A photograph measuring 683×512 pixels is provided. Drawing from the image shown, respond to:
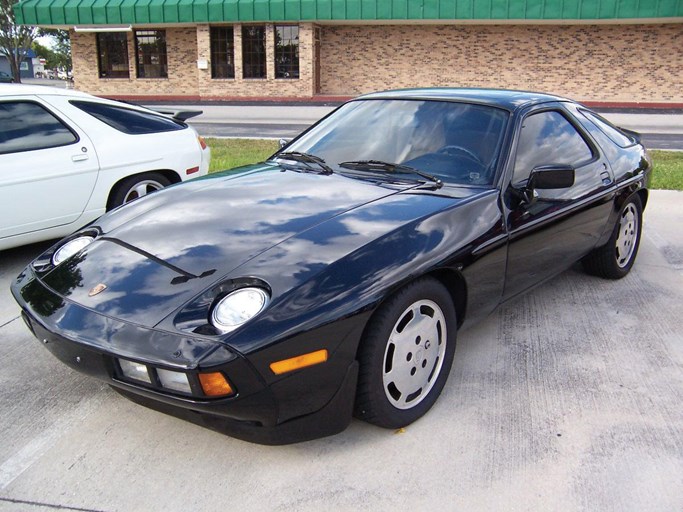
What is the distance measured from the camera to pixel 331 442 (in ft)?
9.20

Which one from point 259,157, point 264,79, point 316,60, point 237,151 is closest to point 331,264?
point 259,157

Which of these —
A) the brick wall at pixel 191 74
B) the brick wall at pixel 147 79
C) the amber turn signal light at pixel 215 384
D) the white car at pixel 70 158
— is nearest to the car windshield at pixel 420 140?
the amber turn signal light at pixel 215 384

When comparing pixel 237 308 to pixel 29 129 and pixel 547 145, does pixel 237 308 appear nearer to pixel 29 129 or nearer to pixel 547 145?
pixel 547 145

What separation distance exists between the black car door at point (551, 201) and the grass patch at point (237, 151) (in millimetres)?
5705

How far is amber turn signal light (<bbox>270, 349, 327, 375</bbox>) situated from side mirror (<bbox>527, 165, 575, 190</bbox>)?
1.66 m

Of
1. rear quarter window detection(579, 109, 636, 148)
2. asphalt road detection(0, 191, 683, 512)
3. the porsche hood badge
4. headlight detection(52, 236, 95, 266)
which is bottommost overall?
asphalt road detection(0, 191, 683, 512)

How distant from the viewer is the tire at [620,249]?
4.67m

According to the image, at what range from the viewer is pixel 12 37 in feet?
130

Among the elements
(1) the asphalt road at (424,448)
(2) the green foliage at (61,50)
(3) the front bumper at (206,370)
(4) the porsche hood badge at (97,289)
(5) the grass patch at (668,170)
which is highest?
(2) the green foliage at (61,50)

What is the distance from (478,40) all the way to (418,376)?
26437 millimetres

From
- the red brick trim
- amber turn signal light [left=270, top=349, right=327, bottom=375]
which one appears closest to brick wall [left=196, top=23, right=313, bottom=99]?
the red brick trim

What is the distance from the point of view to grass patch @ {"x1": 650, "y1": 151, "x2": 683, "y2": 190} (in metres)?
8.37

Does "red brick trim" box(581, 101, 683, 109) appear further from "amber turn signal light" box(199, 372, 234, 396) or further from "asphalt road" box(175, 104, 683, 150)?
"amber turn signal light" box(199, 372, 234, 396)

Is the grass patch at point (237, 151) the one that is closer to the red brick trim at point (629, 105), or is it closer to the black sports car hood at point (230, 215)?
the black sports car hood at point (230, 215)
